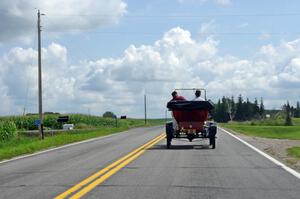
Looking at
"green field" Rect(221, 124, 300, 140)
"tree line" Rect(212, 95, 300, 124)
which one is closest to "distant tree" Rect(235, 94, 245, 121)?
"tree line" Rect(212, 95, 300, 124)

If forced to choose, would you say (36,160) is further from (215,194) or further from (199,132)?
(215,194)

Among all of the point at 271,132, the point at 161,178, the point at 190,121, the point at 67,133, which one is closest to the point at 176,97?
the point at 190,121

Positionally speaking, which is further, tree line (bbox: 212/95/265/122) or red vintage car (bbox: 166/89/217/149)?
tree line (bbox: 212/95/265/122)

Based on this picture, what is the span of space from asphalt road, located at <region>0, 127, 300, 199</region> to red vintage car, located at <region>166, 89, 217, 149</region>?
599cm

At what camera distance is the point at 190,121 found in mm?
25250

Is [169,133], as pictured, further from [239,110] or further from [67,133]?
[239,110]

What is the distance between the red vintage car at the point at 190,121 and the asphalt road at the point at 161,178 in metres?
5.99

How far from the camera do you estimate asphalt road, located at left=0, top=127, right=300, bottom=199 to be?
10.7 metres

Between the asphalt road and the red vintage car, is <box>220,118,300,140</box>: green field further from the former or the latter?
the asphalt road

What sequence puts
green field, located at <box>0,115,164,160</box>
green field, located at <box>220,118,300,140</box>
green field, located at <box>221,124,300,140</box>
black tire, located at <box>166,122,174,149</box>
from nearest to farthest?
black tire, located at <box>166,122,174,149</box>
green field, located at <box>0,115,164,160</box>
green field, located at <box>221,124,300,140</box>
green field, located at <box>220,118,300,140</box>

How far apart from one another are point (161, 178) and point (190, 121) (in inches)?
→ 485

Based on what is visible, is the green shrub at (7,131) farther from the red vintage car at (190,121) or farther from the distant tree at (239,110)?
the distant tree at (239,110)

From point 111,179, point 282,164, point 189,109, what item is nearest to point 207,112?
point 189,109

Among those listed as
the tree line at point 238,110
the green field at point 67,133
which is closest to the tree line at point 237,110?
the tree line at point 238,110
